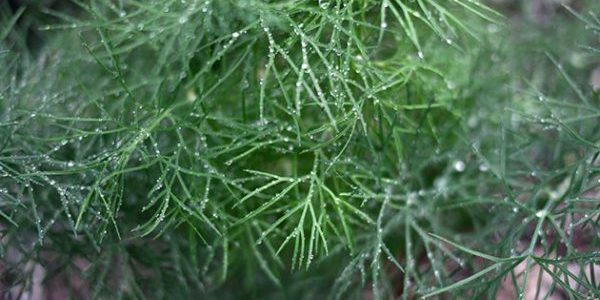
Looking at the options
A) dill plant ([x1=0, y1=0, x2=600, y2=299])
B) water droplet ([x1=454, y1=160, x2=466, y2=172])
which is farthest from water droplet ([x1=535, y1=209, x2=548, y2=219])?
water droplet ([x1=454, y1=160, x2=466, y2=172])

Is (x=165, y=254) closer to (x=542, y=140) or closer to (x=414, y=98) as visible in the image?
(x=414, y=98)

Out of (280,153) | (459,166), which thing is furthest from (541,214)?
(280,153)

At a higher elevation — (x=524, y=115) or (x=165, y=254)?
(x=524, y=115)

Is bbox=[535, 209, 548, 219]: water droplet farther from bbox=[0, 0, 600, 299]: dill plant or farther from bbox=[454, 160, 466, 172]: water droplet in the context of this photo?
bbox=[454, 160, 466, 172]: water droplet

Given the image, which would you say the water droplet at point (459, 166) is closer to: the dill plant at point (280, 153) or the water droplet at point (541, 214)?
the dill plant at point (280, 153)

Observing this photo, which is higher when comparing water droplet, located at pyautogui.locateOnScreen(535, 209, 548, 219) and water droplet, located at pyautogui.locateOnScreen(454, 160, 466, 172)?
water droplet, located at pyautogui.locateOnScreen(535, 209, 548, 219)

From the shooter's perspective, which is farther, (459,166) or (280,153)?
(459,166)

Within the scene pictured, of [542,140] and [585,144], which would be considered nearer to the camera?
[585,144]

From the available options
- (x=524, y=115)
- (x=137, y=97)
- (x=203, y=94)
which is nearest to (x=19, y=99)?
(x=137, y=97)

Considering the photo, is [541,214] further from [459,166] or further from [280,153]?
[280,153]
